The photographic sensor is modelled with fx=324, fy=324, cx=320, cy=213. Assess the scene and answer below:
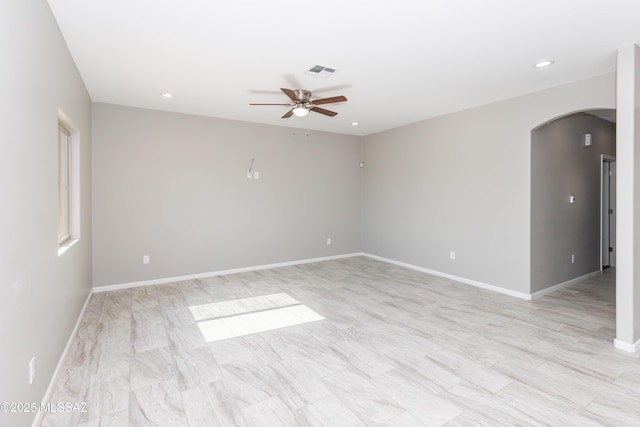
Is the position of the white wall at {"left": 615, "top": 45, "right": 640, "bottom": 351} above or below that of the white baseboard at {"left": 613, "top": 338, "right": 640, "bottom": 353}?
above

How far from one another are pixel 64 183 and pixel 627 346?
5486 mm

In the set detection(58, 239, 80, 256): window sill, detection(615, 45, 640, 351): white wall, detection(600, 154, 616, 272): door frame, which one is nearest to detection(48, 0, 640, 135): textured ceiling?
detection(615, 45, 640, 351): white wall

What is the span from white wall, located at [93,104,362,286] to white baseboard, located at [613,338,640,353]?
457cm

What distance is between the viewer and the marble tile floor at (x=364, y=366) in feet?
6.68

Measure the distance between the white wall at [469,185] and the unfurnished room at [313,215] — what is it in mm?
32

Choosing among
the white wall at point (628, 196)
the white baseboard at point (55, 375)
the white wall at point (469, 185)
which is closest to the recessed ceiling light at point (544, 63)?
the white wall at point (628, 196)

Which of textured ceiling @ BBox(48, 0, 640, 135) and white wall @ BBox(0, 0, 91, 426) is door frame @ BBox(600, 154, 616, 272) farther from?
white wall @ BBox(0, 0, 91, 426)

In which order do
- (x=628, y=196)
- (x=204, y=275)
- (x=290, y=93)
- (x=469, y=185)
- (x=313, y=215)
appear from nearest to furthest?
(x=628, y=196) → (x=290, y=93) → (x=469, y=185) → (x=204, y=275) → (x=313, y=215)

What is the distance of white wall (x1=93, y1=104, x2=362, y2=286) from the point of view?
15.2 ft

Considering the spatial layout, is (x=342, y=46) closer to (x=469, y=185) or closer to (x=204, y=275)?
(x=469, y=185)

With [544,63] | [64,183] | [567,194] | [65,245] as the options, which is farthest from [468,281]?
[64,183]

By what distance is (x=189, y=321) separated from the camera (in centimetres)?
352

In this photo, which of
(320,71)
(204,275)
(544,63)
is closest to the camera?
(544,63)

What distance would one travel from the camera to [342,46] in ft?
9.32
